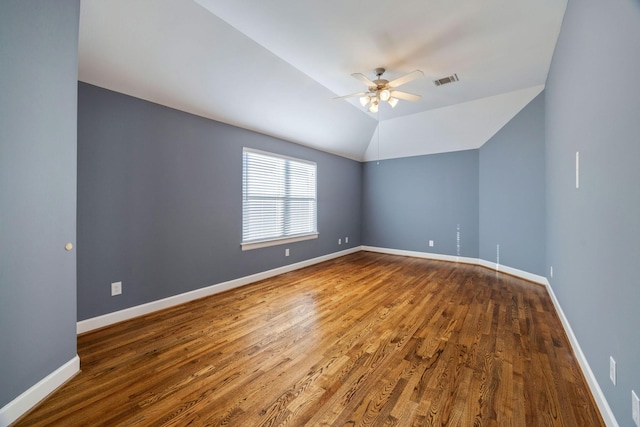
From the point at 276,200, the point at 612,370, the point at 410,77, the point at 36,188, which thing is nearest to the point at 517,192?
the point at 410,77

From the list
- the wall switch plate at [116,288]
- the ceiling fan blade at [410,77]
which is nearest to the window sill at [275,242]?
the wall switch plate at [116,288]

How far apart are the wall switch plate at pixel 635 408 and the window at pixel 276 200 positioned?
3.84 metres

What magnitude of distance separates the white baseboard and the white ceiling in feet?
8.31

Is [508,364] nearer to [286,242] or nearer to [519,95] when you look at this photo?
[286,242]

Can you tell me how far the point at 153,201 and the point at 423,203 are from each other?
536 cm

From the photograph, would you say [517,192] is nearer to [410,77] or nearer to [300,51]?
[410,77]

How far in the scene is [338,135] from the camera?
523 centimetres

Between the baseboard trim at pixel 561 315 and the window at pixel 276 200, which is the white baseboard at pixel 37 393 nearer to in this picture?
the window at pixel 276 200

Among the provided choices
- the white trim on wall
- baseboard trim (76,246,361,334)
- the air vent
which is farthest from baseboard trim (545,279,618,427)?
baseboard trim (76,246,361,334)

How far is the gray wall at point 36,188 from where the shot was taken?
54.7 inches

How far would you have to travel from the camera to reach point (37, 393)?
1.54m

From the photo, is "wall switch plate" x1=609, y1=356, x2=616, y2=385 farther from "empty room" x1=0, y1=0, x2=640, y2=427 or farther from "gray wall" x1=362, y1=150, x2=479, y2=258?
"gray wall" x1=362, y1=150, x2=479, y2=258

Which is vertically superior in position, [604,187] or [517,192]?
[517,192]

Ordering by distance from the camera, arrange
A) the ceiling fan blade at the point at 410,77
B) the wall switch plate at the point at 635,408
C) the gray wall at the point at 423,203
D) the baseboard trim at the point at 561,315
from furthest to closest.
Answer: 1. the gray wall at the point at 423,203
2. the ceiling fan blade at the point at 410,77
3. the baseboard trim at the point at 561,315
4. the wall switch plate at the point at 635,408
